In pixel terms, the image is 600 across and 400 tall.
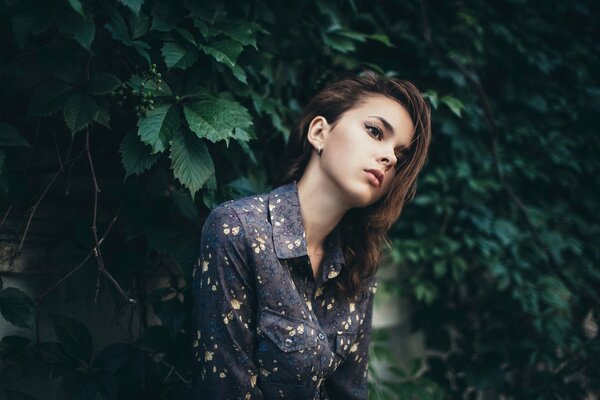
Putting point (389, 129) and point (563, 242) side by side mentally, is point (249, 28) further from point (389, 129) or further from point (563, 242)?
point (563, 242)

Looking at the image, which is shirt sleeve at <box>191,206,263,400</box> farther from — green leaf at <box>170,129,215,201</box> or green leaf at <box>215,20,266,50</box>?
green leaf at <box>215,20,266,50</box>

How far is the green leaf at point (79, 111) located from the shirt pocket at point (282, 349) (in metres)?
0.63

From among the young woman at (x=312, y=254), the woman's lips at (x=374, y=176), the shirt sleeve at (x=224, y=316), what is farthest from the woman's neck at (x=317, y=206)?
the shirt sleeve at (x=224, y=316)

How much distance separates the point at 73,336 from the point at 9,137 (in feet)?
1.75

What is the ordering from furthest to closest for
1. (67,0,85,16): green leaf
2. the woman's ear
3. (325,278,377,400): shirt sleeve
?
(325,278,377,400): shirt sleeve → the woman's ear → (67,0,85,16): green leaf

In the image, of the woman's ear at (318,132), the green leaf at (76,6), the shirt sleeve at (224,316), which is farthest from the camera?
the woman's ear at (318,132)

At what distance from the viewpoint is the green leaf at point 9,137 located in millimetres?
1254

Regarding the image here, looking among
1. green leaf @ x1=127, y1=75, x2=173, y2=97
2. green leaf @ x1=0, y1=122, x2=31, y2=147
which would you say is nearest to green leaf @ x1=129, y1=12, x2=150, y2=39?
green leaf @ x1=127, y1=75, x2=173, y2=97

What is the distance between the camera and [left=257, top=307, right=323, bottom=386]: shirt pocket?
1329 mm

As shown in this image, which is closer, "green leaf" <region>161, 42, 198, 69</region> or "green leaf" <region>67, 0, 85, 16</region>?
"green leaf" <region>67, 0, 85, 16</region>

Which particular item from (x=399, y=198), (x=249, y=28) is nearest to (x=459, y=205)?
(x=399, y=198)

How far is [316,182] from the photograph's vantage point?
1467mm

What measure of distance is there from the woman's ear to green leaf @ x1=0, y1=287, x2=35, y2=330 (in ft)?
2.76

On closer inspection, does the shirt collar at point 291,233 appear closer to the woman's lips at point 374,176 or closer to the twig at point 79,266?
the woman's lips at point 374,176
